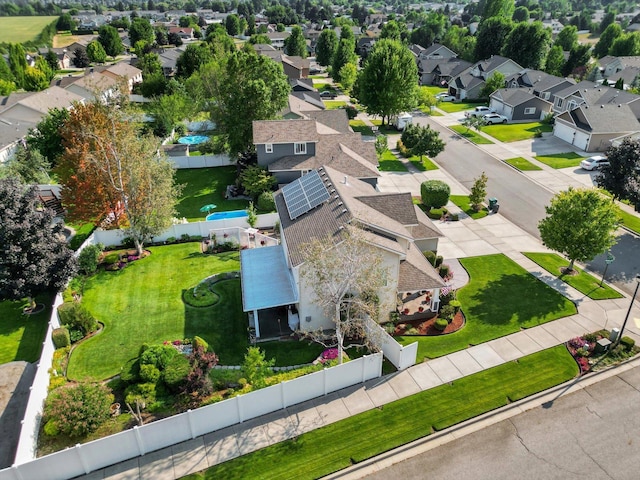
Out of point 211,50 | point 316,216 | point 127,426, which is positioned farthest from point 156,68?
point 127,426

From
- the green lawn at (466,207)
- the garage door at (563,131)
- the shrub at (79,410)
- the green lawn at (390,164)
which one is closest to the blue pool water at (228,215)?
the green lawn at (390,164)

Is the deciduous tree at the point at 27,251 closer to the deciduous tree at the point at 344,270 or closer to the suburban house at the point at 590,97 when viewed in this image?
the deciduous tree at the point at 344,270

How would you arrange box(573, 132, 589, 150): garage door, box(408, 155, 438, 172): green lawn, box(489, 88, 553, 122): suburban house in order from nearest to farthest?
box(408, 155, 438, 172): green lawn → box(573, 132, 589, 150): garage door → box(489, 88, 553, 122): suburban house

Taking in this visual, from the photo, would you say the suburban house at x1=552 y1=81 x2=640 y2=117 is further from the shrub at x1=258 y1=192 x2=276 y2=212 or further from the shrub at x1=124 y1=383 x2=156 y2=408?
the shrub at x1=124 y1=383 x2=156 y2=408

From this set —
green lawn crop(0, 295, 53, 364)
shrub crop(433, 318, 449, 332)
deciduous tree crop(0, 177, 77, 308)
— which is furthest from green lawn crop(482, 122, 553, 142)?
green lawn crop(0, 295, 53, 364)

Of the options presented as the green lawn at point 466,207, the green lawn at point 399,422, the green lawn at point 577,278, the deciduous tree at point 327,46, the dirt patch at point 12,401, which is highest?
the deciduous tree at point 327,46

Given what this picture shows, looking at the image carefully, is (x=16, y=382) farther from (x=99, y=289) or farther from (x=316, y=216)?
(x=316, y=216)

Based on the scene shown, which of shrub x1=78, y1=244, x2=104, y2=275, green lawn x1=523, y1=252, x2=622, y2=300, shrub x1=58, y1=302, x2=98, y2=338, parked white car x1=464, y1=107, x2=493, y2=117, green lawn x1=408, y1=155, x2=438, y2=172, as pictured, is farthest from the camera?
parked white car x1=464, y1=107, x2=493, y2=117
